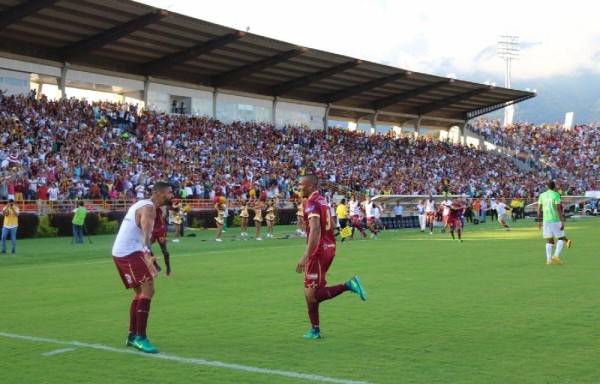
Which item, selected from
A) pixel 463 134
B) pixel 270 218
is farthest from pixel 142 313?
pixel 463 134

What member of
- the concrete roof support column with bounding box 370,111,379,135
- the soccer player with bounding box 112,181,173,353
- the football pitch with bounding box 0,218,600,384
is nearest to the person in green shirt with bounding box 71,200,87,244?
the football pitch with bounding box 0,218,600,384

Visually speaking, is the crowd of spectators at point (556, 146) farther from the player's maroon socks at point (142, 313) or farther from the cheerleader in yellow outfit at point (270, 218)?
the player's maroon socks at point (142, 313)

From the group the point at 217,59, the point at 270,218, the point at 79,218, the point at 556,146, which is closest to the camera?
the point at 79,218

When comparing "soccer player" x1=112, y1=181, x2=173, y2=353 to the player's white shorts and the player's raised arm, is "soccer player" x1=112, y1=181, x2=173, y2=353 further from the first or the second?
the player's white shorts

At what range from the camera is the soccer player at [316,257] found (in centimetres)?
919

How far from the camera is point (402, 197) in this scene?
147 ft

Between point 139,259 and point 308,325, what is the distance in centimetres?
267

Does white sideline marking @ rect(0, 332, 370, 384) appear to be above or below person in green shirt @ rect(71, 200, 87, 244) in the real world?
below

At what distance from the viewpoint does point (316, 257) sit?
9.27 m

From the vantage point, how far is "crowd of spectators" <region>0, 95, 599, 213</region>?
115 feet

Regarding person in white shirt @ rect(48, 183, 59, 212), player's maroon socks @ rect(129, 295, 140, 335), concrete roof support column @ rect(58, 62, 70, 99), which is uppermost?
concrete roof support column @ rect(58, 62, 70, 99)

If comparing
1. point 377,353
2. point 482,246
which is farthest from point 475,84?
point 377,353

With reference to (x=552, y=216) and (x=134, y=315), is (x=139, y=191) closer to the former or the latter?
(x=552, y=216)

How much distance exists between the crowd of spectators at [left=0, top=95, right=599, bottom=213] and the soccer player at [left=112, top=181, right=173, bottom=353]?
A: 2401cm
